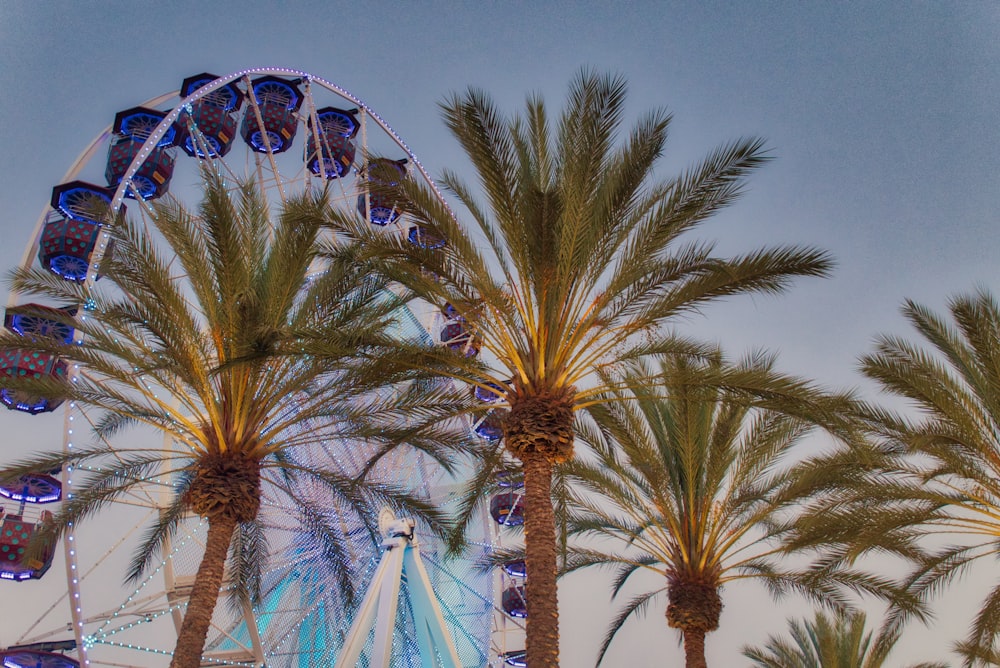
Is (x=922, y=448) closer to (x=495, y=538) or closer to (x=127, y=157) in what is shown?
(x=495, y=538)

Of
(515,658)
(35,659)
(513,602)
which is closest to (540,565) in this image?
(35,659)

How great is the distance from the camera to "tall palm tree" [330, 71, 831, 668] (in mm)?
11281

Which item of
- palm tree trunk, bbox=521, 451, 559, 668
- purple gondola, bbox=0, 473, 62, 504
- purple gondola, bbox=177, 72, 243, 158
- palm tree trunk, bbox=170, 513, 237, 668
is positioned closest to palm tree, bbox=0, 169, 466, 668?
palm tree trunk, bbox=170, 513, 237, 668

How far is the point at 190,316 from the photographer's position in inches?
496

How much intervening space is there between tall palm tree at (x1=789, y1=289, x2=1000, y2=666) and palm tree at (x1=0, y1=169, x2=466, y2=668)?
19.9ft

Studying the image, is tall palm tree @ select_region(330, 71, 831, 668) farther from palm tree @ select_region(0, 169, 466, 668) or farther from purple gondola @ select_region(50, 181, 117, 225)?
purple gondola @ select_region(50, 181, 117, 225)

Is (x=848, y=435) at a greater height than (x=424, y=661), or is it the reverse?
(x=848, y=435)

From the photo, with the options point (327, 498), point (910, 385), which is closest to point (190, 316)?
point (327, 498)

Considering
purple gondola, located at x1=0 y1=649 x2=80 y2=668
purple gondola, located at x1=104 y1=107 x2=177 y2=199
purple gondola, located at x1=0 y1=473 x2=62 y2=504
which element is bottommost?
purple gondola, located at x1=0 y1=649 x2=80 y2=668

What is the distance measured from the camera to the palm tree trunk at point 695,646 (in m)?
14.4

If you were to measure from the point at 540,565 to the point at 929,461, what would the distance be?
6.91m

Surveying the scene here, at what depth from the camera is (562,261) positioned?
11.3 m

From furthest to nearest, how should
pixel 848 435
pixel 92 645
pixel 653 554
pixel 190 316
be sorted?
pixel 92 645, pixel 653 554, pixel 190 316, pixel 848 435

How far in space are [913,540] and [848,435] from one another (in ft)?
17.7
